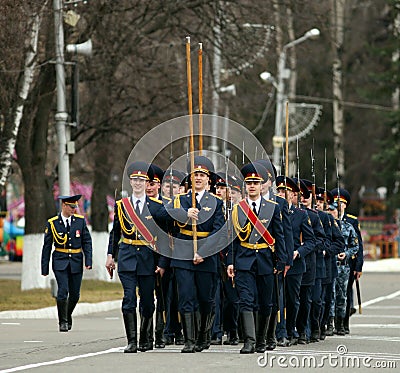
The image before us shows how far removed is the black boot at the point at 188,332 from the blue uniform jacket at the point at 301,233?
241 centimetres

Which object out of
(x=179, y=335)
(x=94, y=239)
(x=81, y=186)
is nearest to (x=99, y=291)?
(x=94, y=239)

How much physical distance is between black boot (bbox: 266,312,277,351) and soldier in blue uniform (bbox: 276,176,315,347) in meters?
0.98

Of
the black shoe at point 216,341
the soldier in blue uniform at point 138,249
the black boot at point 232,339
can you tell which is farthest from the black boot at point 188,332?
the black boot at point 232,339

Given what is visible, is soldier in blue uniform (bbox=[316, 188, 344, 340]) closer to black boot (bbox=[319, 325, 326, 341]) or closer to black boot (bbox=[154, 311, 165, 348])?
black boot (bbox=[319, 325, 326, 341])

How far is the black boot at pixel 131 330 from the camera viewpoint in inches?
610

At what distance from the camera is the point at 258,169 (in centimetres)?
1553

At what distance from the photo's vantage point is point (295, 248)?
1758 cm

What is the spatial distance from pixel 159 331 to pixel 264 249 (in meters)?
1.80

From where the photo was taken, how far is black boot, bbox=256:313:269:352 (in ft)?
51.4

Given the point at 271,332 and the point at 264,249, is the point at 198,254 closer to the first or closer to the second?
the point at 264,249

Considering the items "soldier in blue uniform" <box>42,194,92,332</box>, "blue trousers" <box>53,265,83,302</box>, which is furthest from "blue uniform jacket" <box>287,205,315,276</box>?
"blue trousers" <box>53,265,83,302</box>

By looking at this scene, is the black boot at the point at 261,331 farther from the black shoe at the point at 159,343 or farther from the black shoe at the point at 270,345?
the black shoe at the point at 159,343

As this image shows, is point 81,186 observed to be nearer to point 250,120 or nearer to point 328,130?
point 250,120

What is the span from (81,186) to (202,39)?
1604 cm
